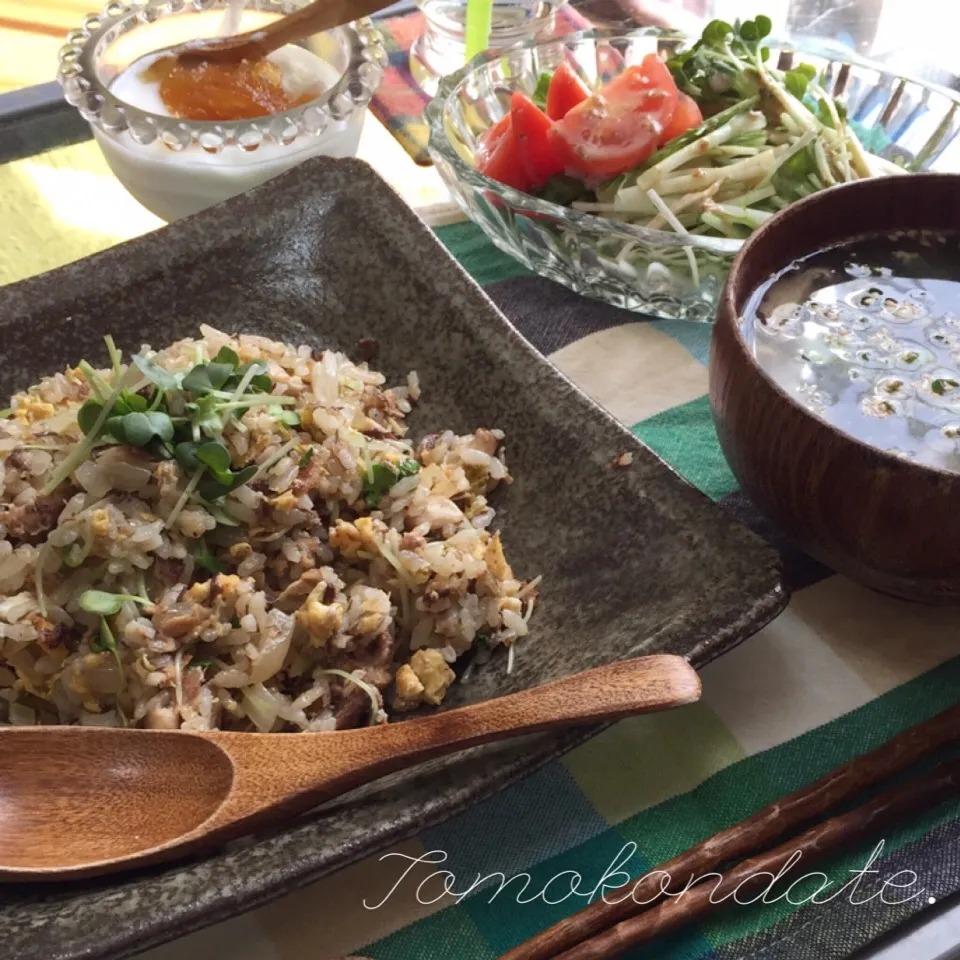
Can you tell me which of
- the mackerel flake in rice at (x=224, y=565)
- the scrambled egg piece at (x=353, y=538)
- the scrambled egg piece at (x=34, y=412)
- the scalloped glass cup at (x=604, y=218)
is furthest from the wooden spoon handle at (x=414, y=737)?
the scalloped glass cup at (x=604, y=218)

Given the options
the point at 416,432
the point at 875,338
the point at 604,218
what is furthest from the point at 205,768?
the point at 604,218

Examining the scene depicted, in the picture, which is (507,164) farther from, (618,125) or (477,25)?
(477,25)

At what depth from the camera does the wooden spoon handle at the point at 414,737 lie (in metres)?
1.34

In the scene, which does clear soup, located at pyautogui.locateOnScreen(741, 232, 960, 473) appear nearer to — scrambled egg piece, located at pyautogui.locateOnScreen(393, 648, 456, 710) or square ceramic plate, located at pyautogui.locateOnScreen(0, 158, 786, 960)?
square ceramic plate, located at pyautogui.locateOnScreen(0, 158, 786, 960)

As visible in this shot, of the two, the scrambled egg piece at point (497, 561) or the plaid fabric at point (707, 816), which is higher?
the scrambled egg piece at point (497, 561)

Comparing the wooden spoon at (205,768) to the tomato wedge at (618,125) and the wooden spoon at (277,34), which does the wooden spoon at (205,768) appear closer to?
the tomato wedge at (618,125)

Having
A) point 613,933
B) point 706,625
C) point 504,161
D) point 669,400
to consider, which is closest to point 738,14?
point 504,161

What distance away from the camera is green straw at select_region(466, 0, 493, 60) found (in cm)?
287

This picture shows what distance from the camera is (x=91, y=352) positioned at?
6.91 feet

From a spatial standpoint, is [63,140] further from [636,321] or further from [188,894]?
[188,894]

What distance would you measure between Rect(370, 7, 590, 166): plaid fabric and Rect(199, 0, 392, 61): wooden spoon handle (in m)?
0.38

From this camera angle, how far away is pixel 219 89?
253 cm

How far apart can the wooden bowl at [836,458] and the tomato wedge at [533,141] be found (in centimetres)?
80

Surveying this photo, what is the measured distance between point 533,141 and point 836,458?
124 cm
